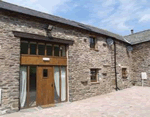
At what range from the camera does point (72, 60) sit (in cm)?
831

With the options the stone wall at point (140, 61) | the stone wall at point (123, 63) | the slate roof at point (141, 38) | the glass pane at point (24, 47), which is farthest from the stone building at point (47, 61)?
the slate roof at point (141, 38)

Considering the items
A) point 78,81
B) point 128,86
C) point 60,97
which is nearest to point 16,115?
point 60,97

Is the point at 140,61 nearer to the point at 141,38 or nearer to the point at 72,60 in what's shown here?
the point at 141,38

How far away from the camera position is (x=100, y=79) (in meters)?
9.97

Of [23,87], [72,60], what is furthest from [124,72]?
[23,87]

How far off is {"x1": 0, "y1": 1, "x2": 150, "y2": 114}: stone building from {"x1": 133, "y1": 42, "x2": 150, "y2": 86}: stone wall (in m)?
4.10

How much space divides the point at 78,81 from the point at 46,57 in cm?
270

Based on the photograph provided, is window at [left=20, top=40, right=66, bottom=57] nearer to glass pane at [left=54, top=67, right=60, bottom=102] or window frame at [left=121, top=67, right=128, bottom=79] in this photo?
glass pane at [left=54, top=67, right=60, bottom=102]

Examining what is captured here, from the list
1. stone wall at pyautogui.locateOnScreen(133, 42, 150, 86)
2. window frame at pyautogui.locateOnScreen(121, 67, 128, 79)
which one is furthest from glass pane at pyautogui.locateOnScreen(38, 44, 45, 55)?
stone wall at pyautogui.locateOnScreen(133, 42, 150, 86)

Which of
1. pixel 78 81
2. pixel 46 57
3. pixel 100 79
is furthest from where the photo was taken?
pixel 100 79

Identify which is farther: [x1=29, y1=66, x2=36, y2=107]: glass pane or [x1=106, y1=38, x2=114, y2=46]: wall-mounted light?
[x1=106, y1=38, x2=114, y2=46]: wall-mounted light

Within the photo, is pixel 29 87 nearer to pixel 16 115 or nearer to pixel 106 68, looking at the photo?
pixel 16 115

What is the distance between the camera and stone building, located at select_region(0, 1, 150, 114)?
6035mm

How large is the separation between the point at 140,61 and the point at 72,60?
9.18 metres
